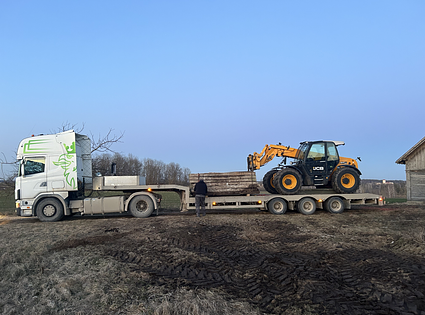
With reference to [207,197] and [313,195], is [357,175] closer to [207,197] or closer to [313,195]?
[313,195]

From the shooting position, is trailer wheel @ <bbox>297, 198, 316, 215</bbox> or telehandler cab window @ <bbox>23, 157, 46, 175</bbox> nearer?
telehandler cab window @ <bbox>23, 157, 46, 175</bbox>

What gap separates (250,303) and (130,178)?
10.4 metres

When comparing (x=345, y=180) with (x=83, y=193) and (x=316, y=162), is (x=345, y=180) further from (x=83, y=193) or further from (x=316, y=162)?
(x=83, y=193)

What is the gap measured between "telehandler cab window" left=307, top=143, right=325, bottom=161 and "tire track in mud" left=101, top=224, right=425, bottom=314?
6.71 m

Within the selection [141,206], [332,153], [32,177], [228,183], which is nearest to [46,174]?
[32,177]

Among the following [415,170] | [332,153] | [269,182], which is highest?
[332,153]

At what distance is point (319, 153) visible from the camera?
49.6ft

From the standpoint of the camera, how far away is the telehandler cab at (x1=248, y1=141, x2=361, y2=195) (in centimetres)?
1477

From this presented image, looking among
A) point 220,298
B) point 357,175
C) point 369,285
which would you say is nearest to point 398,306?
point 369,285

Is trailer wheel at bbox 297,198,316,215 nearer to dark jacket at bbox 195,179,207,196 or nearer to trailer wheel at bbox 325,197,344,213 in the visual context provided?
trailer wheel at bbox 325,197,344,213

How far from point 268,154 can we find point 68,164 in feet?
30.1

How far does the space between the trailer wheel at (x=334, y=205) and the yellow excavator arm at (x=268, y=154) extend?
2807 mm

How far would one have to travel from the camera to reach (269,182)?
16312 millimetres

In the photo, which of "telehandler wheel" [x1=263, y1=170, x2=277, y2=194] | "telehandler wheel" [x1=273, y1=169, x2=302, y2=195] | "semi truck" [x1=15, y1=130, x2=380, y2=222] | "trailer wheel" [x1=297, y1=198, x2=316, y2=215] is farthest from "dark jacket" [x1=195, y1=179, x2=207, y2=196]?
"trailer wheel" [x1=297, y1=198, x2=316, y2=215]
